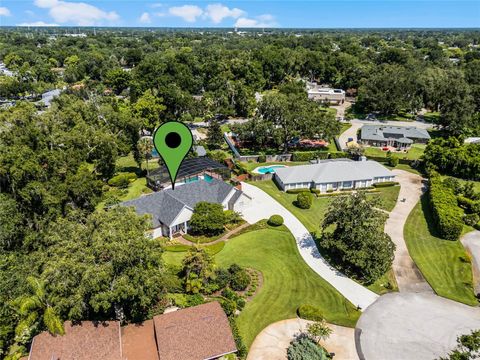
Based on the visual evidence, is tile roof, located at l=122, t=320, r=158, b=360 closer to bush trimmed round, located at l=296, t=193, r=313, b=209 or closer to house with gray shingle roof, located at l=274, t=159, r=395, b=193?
Answer: bush trimmed round, located at l=296, t=193, r=313, b=209

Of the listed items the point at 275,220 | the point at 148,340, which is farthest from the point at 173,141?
the point at 275,220

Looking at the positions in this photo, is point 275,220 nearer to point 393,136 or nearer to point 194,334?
point 194,334

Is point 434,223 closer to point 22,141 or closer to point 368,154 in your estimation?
point 368,154

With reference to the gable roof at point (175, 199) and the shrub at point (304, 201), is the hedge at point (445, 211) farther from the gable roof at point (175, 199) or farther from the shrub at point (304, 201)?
the gable roof at point (175, 199)

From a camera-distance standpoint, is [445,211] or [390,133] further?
[390,133]

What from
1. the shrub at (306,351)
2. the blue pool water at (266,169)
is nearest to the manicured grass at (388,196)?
the blue pool water at (266,169)

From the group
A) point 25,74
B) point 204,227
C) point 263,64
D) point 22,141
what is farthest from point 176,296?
point 25,74
